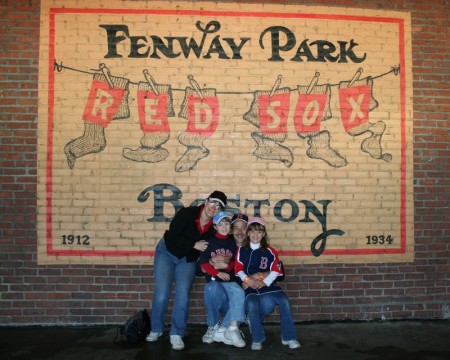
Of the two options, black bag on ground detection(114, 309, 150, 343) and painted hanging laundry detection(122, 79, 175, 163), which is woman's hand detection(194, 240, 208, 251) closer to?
black bag on ground detection(114, 309, 150, 343)

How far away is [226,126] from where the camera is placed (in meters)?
4.85

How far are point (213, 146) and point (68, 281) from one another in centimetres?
244

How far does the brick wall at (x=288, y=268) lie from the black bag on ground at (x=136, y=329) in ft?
1.46

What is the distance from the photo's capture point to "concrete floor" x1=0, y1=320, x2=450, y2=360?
3898 millimetres

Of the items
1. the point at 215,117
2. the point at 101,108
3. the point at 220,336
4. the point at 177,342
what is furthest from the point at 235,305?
the point at 101,108

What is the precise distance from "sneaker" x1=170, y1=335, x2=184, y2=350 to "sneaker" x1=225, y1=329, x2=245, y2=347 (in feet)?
1.61

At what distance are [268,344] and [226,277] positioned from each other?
2.80ft

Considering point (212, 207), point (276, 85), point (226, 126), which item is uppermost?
point (276, 85)

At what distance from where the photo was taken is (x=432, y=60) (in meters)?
5.02

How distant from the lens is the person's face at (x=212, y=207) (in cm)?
424

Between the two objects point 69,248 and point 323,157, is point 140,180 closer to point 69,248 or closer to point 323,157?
point 69,248

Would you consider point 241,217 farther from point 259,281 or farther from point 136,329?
point 136,329

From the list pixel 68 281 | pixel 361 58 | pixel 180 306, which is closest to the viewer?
pixel 180 306

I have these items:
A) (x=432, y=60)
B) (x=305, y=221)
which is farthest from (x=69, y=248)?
(x=432, y=60)
